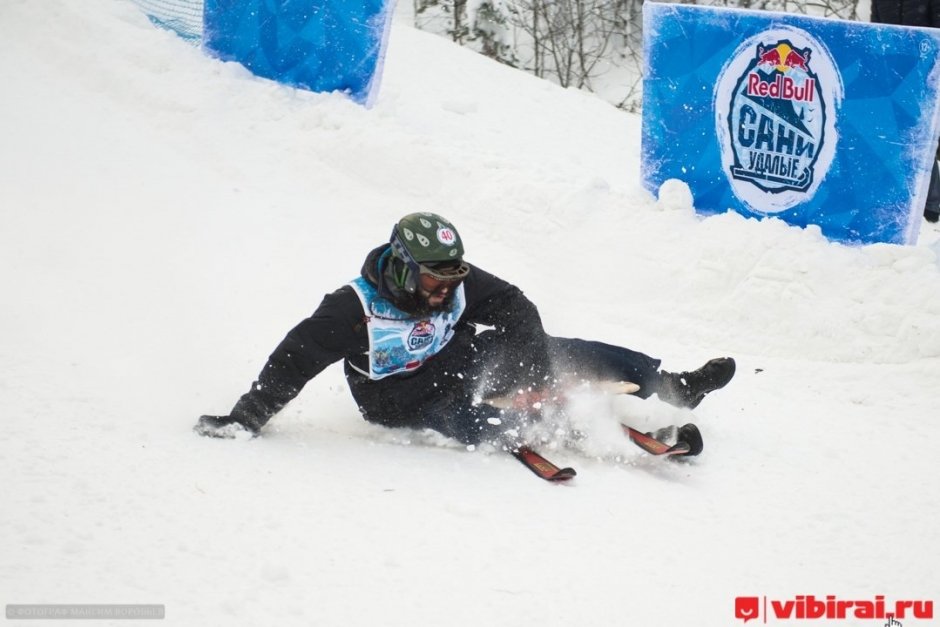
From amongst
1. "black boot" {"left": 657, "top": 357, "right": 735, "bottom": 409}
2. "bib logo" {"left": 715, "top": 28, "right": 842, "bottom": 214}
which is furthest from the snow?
"bib logo" {"left": 715, "top": 28, "right": 842, "bottom": 214}

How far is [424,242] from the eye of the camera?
385 centimetres

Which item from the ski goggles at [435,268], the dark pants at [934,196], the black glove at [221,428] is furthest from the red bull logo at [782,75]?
the black glove at [221,428]

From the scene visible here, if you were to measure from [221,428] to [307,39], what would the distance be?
4567mm

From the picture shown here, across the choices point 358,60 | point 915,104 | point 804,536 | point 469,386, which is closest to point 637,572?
point 804,536

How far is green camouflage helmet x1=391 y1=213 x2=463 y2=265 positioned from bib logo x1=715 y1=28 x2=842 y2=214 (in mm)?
2757

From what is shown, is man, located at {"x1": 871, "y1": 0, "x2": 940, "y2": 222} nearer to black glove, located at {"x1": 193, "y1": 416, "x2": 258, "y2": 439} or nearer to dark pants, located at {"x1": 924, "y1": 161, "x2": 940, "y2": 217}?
dark pants, located at {"x1": 924, "y1": 161, "x2": 940, "y2": 217}

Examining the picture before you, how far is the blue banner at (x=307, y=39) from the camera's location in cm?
741

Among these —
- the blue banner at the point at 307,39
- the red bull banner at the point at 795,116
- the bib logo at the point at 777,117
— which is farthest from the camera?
the blue banner at the point at 307,39

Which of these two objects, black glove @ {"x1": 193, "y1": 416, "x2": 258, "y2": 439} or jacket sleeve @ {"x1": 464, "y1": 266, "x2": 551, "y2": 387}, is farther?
jacket sleeve @ {"x1": 464, "y1": 266, "x2": 551, "y2": 387}

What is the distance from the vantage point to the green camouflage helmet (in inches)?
152

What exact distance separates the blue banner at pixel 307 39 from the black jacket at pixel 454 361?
3.69 m

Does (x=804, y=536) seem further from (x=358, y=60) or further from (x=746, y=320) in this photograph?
(x=358, y=60)

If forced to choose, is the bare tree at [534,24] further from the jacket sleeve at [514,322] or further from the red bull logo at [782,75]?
the jacket sleeve at [514,322]

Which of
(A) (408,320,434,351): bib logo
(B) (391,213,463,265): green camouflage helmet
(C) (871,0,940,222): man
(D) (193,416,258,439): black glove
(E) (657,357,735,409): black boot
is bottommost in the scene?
(D) (193,416,258,439): black glove
